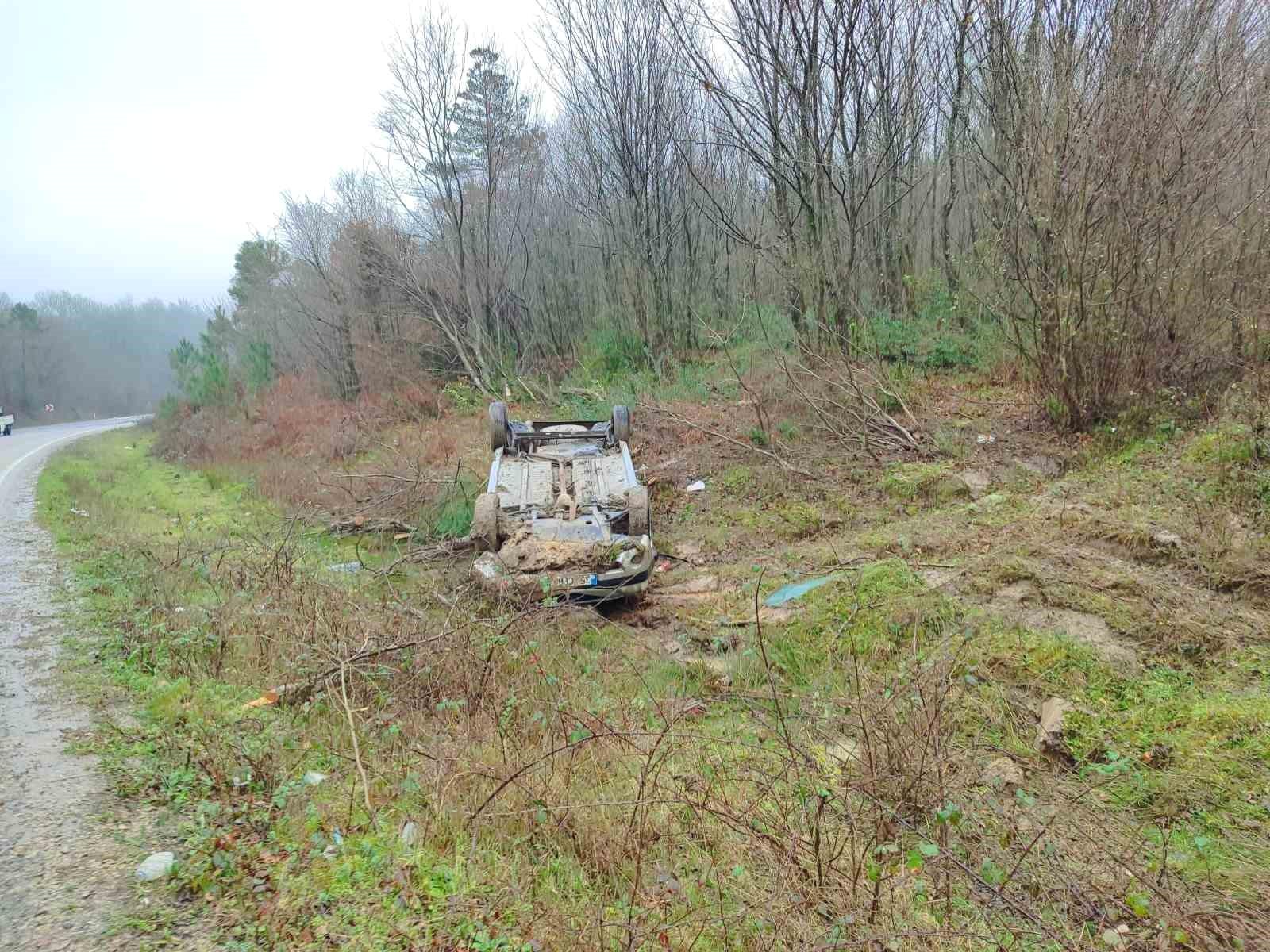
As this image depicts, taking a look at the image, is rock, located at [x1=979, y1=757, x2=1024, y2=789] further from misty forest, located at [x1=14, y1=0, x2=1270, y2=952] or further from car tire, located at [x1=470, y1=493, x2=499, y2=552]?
car tire, located at [x1=470, y1=493, x2=499, y2=552]

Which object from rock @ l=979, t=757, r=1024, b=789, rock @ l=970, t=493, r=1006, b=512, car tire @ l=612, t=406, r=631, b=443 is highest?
car tire @ l=612, t=406, r=631, b=443

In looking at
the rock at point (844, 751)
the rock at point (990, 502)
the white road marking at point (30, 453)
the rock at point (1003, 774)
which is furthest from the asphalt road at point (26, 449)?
the rock at point (1003, 774)

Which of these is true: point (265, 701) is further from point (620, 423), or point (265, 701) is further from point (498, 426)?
point (620, 423)

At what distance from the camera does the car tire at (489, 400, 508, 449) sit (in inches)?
367

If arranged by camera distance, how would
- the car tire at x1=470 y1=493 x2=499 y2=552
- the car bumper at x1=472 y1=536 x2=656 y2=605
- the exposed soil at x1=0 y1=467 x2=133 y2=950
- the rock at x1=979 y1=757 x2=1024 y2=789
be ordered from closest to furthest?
1. the exposed soil at x1=0 y1=467 x2=133 y2=950
2. the rock at x1=979 y1=757 x2=1024 y2=789
3. the car bumper at x1=472 y1=536 x2=656 y2=605
4. the car tire at x1=470 y1=493 x2=499 y2=552

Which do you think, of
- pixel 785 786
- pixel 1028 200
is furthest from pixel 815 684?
pixel 1028 200

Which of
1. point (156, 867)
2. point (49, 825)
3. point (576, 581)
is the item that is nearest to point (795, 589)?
point (576, 581)

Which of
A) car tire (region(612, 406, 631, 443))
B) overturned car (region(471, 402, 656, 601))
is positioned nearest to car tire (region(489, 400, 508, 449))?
overturned car (region(471, 402, 656, 601))

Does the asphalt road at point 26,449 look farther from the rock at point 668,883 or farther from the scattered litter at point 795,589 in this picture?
the rock at point 668,883

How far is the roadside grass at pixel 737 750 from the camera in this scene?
9.04 ft

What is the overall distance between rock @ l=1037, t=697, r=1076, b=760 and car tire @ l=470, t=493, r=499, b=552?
4961 millimetres

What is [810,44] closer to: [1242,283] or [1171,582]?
[1242,283]

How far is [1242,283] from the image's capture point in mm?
7645

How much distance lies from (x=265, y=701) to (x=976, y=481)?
7426 millimetres
